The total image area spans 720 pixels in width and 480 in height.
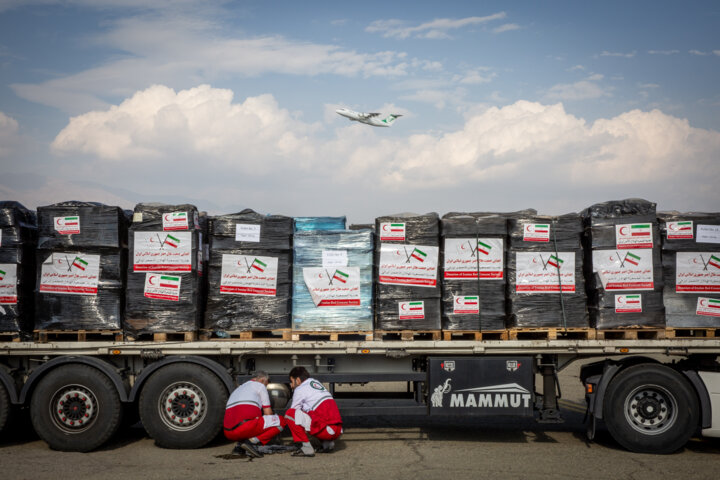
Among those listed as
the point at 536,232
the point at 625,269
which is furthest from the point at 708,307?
the point at 536,232

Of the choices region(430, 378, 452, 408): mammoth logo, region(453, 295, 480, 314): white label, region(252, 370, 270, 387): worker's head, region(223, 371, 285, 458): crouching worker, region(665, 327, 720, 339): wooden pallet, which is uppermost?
region(453, 295, 480, 314): white label

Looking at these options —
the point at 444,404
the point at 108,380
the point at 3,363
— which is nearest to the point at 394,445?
the point at 444,404

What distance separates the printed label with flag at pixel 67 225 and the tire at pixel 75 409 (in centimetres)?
172

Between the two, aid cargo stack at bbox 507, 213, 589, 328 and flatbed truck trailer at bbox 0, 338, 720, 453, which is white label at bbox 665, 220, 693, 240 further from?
flatbed truck trailer at bbox 0, 338, 720, 453

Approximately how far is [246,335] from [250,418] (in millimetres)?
1029

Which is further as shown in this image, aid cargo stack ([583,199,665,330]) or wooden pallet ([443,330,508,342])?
wooden pallet ([443,330,508,342])

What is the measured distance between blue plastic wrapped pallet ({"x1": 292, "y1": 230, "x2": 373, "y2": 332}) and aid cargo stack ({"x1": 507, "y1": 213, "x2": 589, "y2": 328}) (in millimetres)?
1850

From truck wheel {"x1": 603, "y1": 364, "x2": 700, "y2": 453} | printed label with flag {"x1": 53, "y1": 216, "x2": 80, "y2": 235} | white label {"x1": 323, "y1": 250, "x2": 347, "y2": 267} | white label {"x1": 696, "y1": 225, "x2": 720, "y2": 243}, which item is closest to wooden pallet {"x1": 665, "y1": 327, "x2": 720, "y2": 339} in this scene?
truck wheel {"x1": 603, "y1": 364, "x2": 700, "y2": 453}

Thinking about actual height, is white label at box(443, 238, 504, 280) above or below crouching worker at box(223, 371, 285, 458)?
above

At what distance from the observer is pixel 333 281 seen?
26.7 feet

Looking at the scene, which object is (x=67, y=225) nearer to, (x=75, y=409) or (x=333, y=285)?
(x=75, y=409)

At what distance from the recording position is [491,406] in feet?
26.9

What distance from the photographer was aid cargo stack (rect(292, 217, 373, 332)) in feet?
26.7

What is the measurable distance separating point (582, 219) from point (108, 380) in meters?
6.42
